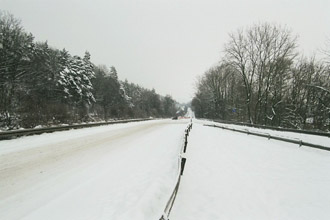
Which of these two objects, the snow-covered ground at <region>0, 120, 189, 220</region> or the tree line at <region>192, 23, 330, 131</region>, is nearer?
the snow-covered ground at <region>0, 120, 189, 220</region>

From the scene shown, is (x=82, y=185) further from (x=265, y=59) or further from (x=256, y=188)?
(x=265, y=59)

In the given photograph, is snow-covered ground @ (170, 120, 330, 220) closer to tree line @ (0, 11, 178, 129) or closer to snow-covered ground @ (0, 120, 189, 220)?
snow-covered ground @ (0, 120, 189, 220)

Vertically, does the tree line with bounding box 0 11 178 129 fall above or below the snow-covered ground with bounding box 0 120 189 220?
above

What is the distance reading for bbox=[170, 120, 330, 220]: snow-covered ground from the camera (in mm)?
3790

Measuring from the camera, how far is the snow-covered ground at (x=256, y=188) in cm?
379

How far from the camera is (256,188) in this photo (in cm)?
489

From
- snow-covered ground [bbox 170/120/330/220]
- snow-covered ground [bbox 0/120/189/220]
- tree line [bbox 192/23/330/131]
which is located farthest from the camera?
tree line [bbox 192/23/330/131]

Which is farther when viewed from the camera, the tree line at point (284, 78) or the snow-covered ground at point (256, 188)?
the tree line at point (284, 78)

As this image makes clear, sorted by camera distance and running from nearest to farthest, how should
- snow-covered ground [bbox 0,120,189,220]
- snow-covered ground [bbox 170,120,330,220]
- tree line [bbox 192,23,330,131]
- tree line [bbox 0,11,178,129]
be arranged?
snow-covered ground [bbox 0,120,189,220] → snow-covered ground [bbox 170,120,330,220] → tree line [bbox 0,11,178,129] → tree line [bbox 192,23,330,131]

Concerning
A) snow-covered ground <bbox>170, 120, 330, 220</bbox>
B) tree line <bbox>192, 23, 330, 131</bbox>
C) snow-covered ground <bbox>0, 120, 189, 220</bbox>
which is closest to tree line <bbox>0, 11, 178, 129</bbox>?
snow-covered ground <bbox>0, 120, 189, 220</bbox>

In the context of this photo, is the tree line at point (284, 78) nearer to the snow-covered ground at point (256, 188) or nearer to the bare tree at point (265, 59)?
the bare tree at point (265, 59)

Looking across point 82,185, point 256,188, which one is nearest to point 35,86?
point 82,185

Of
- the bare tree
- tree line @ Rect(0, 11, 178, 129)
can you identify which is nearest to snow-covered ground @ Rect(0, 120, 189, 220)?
tree line @ Rect(0, 11, 178, 129)

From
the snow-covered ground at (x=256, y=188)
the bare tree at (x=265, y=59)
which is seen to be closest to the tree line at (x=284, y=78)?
the bare tree at (x=265, y=59)
